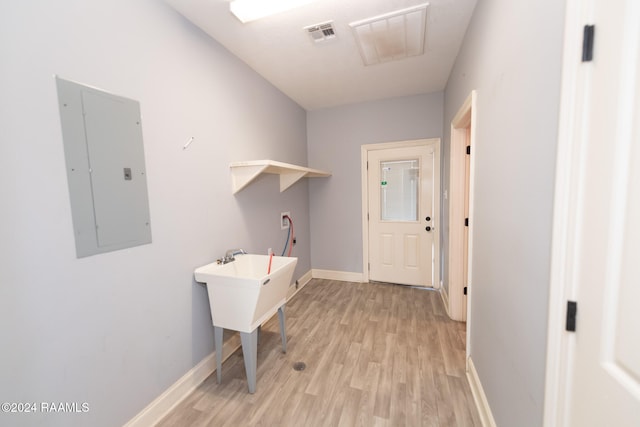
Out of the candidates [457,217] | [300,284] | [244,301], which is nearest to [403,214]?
[457,217]

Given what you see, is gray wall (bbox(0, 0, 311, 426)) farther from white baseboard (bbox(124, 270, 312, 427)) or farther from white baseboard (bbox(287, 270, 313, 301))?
white baseboard (bbox(287, 270, 313, 301))

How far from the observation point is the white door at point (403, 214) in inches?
132

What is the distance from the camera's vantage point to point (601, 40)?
659 mm

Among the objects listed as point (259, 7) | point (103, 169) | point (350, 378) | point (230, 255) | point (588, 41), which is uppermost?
point (259, 7)

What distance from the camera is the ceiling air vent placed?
188 centimetres

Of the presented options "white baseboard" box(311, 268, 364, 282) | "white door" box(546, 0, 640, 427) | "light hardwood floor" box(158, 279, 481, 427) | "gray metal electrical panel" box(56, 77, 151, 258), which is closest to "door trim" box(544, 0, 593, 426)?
"white door" box(546, 0, 640, 427)

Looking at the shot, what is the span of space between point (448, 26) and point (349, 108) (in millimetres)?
1761

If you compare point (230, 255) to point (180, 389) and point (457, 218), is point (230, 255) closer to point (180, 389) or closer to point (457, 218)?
point (180, 389)

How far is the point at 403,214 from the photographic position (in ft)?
11.5

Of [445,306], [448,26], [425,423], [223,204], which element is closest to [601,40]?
[448,26]

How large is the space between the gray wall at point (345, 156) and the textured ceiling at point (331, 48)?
24 cm

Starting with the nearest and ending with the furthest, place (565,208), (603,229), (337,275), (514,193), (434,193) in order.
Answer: (603,229)
(565,208)
(514,193)
(434,193)
(337,275)

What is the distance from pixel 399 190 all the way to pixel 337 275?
158cm

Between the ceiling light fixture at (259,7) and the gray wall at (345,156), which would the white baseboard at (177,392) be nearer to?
the gray wall at (345,156)
